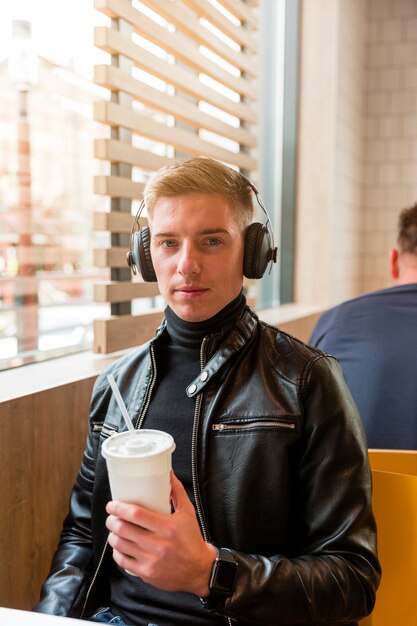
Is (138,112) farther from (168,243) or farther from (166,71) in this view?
(168,243)

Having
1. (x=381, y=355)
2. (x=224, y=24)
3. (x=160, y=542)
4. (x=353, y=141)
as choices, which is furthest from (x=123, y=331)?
(x=353, y=141)

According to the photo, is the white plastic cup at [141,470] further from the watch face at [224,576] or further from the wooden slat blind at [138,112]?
the wooden slat blind at [138,112]

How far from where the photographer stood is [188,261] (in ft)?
4.47

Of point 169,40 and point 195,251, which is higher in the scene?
point 169,40

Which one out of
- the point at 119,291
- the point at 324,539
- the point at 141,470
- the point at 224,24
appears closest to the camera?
the point at 141,470

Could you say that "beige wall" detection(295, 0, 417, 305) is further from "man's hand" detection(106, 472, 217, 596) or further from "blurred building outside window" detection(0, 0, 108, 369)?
"man's hand" detection(106, 472, 217, 596)

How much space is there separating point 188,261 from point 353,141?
3.68 meters

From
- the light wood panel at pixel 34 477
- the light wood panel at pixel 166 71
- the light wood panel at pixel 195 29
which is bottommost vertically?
the light wood panel at pixel 34 477

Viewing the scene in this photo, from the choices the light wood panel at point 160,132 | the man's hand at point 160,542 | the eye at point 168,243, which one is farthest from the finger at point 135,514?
the light wood panel at point 160,132

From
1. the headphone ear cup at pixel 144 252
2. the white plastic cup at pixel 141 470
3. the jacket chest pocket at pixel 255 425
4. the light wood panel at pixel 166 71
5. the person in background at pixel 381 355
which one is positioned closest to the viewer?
the white plastic cup at pixel 141 470

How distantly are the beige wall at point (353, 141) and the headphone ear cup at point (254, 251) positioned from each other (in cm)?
282

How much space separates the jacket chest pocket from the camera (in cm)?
126

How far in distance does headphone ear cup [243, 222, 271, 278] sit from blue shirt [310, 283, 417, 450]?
0.71m

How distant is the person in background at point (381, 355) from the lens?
76.6 inches
